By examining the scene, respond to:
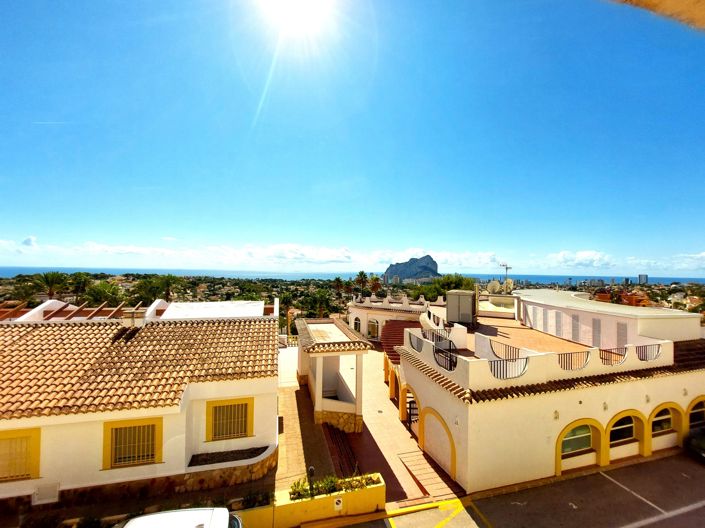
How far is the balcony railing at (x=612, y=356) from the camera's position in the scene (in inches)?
503

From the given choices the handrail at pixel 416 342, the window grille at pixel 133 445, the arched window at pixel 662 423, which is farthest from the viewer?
the handrail at pixel 416 342

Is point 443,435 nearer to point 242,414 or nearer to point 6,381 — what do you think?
point 242,414

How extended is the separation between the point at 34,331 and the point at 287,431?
10458mm

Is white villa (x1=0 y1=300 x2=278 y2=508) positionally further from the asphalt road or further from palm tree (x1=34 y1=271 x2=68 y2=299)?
palm tree (x1=34 y1=271 x2=68 y2=299)

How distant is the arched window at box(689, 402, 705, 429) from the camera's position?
47.2ft

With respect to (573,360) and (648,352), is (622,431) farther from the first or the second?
(573,360)

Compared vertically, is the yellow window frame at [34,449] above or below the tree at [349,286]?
below

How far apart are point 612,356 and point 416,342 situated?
26.2ft

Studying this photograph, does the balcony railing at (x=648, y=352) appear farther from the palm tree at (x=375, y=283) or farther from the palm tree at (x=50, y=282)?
the palm tree at (x=50, y=282)

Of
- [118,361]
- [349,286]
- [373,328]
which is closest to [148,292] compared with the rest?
[349,286]

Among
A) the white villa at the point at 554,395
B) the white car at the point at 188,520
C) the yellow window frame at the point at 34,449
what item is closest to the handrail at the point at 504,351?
the white villa at the point at 554,395

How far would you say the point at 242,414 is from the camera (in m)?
11.0

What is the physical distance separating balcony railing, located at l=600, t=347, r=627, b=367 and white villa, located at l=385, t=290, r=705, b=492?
4 centimetres

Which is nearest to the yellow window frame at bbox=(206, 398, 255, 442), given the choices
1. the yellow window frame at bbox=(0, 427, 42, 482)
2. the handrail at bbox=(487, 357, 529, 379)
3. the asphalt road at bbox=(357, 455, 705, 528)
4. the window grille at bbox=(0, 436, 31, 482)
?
the yellow window frame at bbox=(0, 427, 42, 482)
